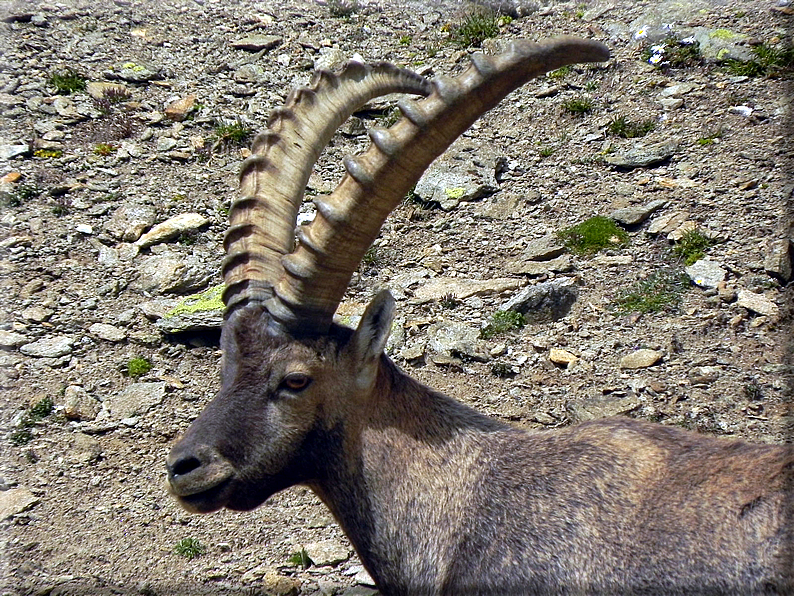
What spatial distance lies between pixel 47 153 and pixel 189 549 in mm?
8999

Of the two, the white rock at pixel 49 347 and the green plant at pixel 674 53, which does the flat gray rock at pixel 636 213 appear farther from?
the white rock at pixel 49 347

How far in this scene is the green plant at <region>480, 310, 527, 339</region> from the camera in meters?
8.73

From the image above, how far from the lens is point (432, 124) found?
418cm

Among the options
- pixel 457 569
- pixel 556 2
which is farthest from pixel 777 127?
pixel 457 569

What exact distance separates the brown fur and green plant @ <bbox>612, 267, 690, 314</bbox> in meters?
3.89

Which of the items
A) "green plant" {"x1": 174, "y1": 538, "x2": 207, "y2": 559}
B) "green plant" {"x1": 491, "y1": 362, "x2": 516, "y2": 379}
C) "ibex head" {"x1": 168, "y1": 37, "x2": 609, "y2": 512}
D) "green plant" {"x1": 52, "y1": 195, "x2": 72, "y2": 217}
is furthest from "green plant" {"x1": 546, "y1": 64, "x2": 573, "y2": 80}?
"green plant" {"x1": 174, "y1": 538, "x2": 207, "y2": 559}

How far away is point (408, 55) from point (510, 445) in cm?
1161

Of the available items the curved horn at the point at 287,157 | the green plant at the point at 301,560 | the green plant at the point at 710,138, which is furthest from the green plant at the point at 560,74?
the green plant at the point at 301,560

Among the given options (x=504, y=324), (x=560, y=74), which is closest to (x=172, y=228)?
(x=504, y=324)

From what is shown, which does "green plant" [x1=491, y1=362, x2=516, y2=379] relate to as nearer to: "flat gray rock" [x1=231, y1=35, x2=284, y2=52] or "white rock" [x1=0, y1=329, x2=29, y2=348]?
"white rock" [x1=0, y1=329, x2=29, y2=348]

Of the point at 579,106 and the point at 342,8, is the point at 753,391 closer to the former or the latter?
the point at 579,106

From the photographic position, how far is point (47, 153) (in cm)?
1284

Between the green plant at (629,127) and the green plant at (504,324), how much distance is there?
4.65 meters

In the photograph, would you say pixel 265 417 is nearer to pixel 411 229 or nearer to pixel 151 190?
pixel 411 229
